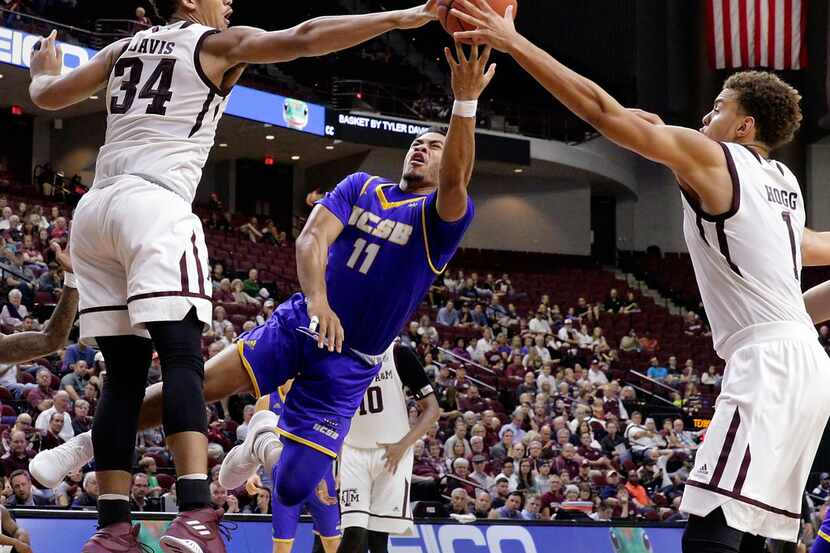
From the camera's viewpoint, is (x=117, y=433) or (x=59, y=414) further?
(x=59, y=414)

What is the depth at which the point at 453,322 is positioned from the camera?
22.2 metres

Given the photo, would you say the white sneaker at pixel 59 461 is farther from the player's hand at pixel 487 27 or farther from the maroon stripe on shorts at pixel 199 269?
the player's hand at pixel 487 27

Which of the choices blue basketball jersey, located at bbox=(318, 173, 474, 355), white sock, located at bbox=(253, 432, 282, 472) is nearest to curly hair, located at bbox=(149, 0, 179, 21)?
blue basketball jersey, located at bbox=(318, 173, 474, 355)

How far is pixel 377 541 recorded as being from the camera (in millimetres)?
8180

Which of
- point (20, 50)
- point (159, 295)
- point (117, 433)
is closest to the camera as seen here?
point (159, 295)

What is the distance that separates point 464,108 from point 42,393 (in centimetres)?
838

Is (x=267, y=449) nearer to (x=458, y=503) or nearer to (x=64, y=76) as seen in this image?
(x=64, y=76)

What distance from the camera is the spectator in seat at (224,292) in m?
17.6

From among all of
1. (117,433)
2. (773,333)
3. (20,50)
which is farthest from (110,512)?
(20,50)

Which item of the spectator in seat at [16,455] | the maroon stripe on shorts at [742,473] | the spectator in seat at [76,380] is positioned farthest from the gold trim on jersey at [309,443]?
the spectator in seat at [76,380]

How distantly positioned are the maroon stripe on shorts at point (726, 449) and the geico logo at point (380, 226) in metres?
2.41

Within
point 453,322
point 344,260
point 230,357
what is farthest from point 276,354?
point 453,322

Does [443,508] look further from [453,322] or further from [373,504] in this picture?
[453,322]

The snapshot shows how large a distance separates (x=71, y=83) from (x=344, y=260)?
6.14ft
